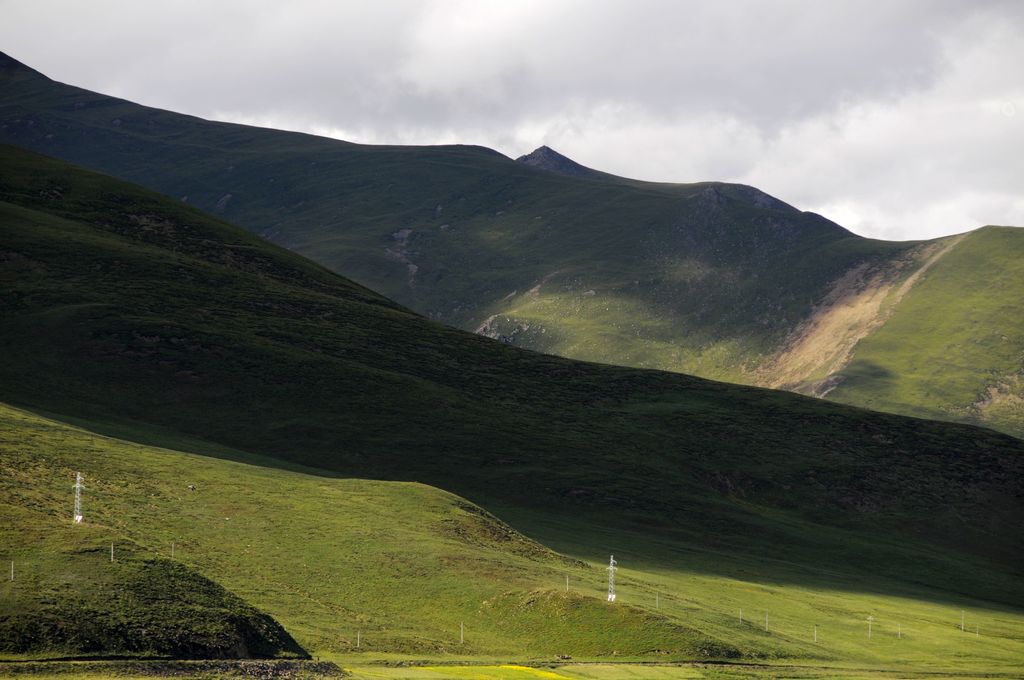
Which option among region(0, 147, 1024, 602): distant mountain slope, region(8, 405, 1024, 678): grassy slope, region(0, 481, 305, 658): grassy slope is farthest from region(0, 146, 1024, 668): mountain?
region(0, 481, 305, 658): grassy slope

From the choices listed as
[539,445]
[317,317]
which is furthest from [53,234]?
[539,445]

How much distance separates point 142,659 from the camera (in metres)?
55.4

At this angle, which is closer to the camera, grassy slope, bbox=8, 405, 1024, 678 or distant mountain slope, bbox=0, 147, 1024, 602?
grassy slope, bbox=8, 405, 1024, 678

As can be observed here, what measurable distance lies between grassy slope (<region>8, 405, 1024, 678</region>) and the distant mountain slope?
1795 centimetres

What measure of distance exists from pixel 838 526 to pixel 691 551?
2927 cm

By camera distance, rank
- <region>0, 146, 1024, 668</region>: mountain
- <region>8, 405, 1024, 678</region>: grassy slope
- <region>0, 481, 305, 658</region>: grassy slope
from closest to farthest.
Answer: <region>0, 481, 305, 658</region>: grassy slope
<region>8, 405, 1024, 678</region>: grassy slope
<region>0, 146, 1024, 668</region>: mountain

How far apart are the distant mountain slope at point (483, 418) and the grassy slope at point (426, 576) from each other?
707 inches

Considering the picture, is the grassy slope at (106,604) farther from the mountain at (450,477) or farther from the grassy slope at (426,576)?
the mountain at (450,477)

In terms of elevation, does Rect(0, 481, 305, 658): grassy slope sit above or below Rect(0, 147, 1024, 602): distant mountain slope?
below

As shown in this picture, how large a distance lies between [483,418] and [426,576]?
70.1 metres

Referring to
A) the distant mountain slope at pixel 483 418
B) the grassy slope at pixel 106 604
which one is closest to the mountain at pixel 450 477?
the distant mountain slope at pixel 483 418

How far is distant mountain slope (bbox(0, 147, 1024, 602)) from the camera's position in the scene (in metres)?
134

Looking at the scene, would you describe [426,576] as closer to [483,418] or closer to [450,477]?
[450,477]

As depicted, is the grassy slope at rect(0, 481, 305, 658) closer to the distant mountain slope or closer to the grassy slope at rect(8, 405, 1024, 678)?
the grassy slope at rect(8, 405, 1024, 678)
